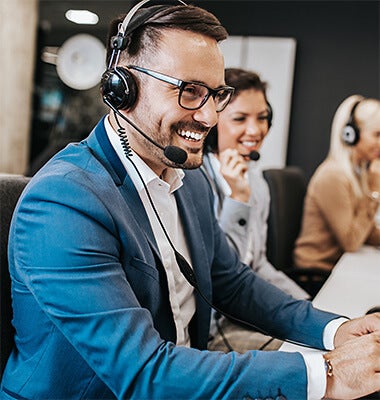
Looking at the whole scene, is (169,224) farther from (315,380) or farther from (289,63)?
(289,63)

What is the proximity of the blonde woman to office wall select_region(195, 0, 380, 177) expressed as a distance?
5.97ft

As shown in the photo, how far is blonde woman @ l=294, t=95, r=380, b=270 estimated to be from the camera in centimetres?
281

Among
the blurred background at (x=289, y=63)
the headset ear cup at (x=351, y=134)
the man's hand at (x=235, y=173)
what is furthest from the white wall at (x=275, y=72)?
the man's hand at (x=235, y=173)

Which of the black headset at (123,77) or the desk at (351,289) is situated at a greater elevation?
the black headset at (123,77)

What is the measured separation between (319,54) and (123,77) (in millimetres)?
4016

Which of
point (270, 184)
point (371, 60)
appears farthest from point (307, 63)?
point (270, 184)

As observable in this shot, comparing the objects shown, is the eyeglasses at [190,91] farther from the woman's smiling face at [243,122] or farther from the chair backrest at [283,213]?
the chair backrest at [283,213]

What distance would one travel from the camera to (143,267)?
3.48ft

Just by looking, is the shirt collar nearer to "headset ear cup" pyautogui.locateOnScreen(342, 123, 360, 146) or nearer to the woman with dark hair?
the woman with dark hair

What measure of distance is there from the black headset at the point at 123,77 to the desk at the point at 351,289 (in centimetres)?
61

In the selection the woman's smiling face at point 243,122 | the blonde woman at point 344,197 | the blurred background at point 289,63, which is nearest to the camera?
the woman's smiling face at point 243,122

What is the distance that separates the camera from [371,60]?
4.72 m

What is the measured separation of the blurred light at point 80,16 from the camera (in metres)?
6.62

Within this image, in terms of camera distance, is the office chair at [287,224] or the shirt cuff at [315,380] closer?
the shirt cuff at [315,380]
